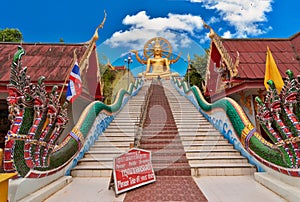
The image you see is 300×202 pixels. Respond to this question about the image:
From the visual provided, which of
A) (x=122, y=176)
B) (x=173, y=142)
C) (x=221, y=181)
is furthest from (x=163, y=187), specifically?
(x=173, y=142)

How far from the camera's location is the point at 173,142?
4926 millimetres

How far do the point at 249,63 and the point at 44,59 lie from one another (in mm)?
8221

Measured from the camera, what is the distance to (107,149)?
475 cm

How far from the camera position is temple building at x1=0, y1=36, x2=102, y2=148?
6133 millimetres

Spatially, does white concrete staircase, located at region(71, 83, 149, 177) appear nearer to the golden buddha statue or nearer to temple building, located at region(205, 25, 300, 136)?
temple building, located at region(205, 25, 300, 136)

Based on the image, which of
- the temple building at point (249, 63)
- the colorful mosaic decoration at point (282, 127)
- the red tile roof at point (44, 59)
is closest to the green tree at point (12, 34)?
the red tile roof at point (44, 59)

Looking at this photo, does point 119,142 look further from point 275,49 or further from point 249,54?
point 275,49

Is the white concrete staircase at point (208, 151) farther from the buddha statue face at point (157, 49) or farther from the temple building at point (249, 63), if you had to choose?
the buddha statue face at point (157, 49)

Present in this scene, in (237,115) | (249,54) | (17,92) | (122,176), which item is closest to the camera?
(17,92)

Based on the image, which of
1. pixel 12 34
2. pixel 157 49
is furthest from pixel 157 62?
pixel 12 34

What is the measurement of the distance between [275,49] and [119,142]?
8.05m

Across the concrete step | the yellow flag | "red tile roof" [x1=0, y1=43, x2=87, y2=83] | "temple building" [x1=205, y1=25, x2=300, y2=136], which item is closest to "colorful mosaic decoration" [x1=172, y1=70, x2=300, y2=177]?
the concrete step

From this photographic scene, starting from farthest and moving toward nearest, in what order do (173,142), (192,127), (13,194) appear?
(192,127)
(173,142)
(13,194)

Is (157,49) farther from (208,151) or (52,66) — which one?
(208,151)
